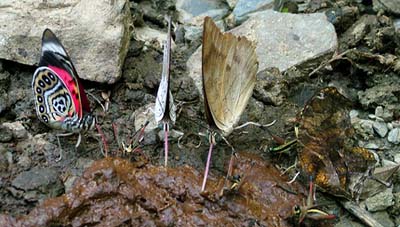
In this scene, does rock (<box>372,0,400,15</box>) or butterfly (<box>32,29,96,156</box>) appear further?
rock (<box>372,0,400,15</box>)

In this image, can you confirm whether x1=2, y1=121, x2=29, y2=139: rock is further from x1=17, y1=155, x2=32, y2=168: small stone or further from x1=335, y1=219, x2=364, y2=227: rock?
x1=335, y1=219, x2=364, y2=227: rock

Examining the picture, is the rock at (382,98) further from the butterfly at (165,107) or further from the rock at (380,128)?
the butterfly at (165,107)

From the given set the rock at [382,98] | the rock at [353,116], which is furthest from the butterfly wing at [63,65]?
the rock at [382,98]

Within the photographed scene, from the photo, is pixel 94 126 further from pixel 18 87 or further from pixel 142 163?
pixel 18 87

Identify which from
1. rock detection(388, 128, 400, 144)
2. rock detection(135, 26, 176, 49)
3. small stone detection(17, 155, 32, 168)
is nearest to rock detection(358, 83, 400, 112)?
rock detection(388, 128, 400, 144)

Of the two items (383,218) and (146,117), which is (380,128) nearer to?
(383,218)

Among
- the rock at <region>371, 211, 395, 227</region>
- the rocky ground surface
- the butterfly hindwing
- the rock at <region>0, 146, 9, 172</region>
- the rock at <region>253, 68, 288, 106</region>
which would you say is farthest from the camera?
the rock at <region>253, 68, 288, 106</region>

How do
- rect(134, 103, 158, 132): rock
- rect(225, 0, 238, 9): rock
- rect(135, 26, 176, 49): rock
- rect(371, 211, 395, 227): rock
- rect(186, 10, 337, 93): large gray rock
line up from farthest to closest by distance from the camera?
1. rect(225, 0, 238, 9): rock
2. rect(135, 26, 176, 49): rock
3. rect(186, 10, 337, 93): large gray rock
4. rect(134, 103, 158, 132): rock
5. rect(371, 211, 395, 227): rock
